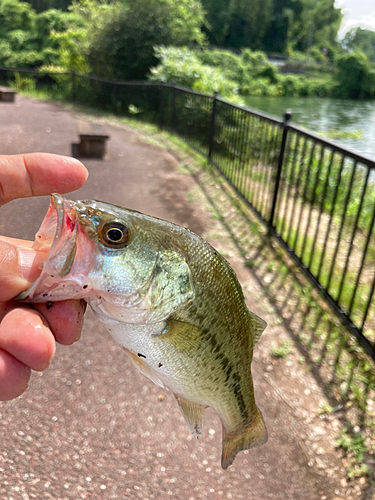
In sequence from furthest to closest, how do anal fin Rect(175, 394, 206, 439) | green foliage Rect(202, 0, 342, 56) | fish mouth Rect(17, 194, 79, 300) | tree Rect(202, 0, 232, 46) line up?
green foliage Rect(202, 0, 342, 56) < tree Rect(202, 0, 232, 46) < anal fin Rect(175, 394, 206, 439) < fish mouth Rect(17, 194, 79, 300)

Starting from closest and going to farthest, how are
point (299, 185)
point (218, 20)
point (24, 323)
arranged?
1. point (24, 323)
2. point (299, 185)
3. point (218, 20)

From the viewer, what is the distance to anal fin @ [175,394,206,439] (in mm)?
1603

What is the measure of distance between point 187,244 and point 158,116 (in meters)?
14.0

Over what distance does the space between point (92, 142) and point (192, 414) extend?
8358 mm

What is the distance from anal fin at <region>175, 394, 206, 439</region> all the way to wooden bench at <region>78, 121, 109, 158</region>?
8050 millimetres

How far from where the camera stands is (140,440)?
2932 mm

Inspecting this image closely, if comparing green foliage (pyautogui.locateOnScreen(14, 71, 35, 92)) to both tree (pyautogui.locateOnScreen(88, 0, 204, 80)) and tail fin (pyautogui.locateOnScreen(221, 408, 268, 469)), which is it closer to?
tree (pyautogui.locateOnScreen(88, 0, 204, 80))

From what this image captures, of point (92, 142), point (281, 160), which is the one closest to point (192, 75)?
point (92, 142)

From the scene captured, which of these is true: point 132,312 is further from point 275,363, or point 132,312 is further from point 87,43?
point 87,43

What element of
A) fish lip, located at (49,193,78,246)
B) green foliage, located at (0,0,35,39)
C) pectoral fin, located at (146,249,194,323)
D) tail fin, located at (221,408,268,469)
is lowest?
tail fin, located at (221,408,268,469)

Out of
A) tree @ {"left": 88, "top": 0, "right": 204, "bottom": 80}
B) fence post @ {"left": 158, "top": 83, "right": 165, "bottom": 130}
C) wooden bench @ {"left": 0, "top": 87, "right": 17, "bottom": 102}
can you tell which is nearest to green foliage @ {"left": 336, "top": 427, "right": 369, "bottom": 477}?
fence post @ {"left": 158, "top": 83, "right": 165, "bottom": 130}

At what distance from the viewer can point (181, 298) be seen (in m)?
1.34

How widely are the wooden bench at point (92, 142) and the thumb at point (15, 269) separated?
315 inches

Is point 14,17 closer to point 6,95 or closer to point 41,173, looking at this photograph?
point 6,95
